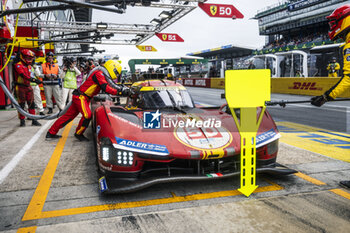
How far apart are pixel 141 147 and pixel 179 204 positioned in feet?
2.25

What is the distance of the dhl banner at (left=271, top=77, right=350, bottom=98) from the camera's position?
1388cm

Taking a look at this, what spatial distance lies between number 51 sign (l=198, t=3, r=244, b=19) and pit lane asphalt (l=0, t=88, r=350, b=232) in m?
10.9

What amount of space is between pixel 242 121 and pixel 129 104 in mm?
2795

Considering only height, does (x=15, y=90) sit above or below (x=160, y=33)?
below

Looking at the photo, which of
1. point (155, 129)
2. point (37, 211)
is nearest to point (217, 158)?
point (155, 129)

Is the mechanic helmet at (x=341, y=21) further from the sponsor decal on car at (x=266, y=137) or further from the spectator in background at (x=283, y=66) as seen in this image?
the spectator in background at (x=283, y=66)

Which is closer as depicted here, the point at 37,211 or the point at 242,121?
the point at 37,211

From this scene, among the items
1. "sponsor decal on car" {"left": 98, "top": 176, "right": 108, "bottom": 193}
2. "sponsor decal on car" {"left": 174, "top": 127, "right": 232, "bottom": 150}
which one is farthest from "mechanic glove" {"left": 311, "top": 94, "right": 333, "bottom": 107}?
"sponsor decal on car" {"left": 98, "top": 176, "right": 108, "bottom": 193}

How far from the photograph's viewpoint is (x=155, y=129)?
323 centimetres

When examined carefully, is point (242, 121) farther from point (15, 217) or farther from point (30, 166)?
point (30, 166)

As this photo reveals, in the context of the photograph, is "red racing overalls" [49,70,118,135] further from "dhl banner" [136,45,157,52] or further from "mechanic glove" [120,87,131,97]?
"dhl banner" [136,45,157,52]

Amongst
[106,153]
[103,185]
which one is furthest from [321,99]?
[103,185]

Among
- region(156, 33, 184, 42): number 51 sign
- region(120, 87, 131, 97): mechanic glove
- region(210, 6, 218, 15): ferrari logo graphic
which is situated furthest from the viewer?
region(156, 33, 184, 42): number 51 sign

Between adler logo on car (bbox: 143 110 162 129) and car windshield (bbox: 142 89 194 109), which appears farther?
car windshield (bbox: 142 89 194 109)
